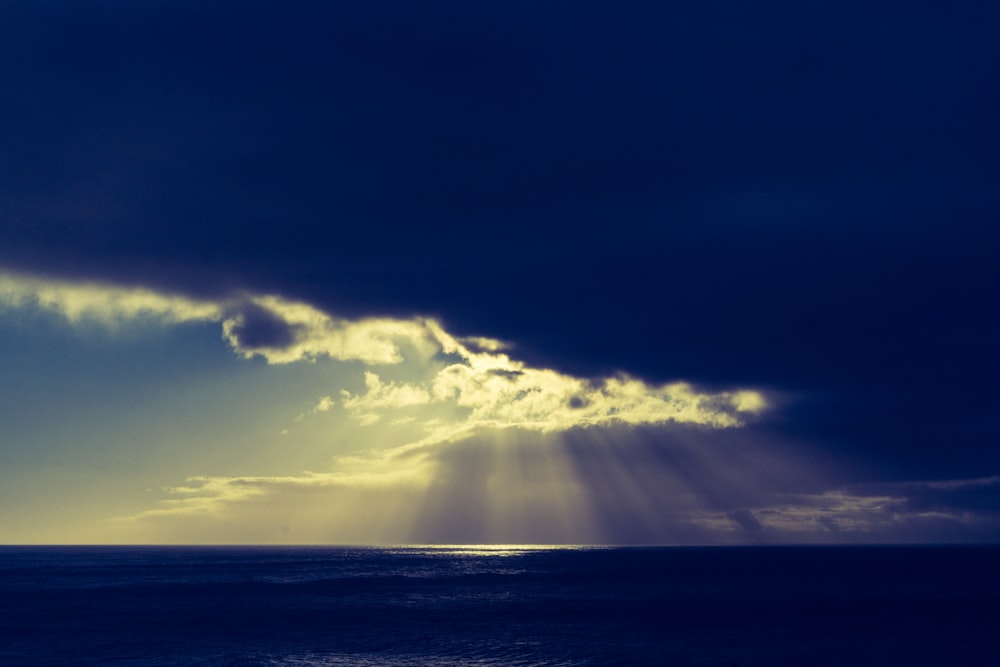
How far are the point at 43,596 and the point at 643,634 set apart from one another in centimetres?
8229

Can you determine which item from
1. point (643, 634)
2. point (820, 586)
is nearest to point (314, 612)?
point (643, 634)

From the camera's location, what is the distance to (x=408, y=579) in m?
147

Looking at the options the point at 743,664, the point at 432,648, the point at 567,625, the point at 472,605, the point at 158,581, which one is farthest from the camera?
the point at 158,581

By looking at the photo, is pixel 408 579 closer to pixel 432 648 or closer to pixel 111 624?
pixel 111 624

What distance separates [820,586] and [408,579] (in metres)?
75.7

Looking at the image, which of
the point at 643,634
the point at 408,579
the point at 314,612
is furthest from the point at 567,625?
the point at 408,579

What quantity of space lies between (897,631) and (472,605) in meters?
47.9

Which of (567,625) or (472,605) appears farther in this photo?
(472,605)

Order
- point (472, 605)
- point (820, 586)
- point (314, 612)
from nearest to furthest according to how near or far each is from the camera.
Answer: point (314, 612) < point (472, 605) < point (820, 586)

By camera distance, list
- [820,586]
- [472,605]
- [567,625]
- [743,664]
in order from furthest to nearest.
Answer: [820,586], [472,605], [567,625], [743,664]

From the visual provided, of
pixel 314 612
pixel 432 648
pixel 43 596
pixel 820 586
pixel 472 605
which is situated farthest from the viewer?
pixel 820 586

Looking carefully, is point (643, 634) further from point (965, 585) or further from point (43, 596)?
point (965, 585)

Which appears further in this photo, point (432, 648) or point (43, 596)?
point (43, 596)

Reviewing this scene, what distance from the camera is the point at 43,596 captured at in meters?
106
